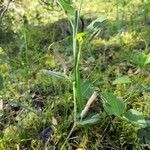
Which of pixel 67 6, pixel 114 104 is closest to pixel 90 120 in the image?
pixel 114 104

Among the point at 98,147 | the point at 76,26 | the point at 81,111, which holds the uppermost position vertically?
the point at 76,26

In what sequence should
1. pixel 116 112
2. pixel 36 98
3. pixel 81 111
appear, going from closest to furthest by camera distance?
pixel 116 112, pixel 81 111, pixel 36 98

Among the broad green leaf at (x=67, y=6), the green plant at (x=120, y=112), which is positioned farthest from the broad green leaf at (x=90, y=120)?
the broad green leaf at (x=67, y=6)

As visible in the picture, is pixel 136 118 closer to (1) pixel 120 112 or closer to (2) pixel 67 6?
(1) pixel 120 112

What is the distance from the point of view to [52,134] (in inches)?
79.4

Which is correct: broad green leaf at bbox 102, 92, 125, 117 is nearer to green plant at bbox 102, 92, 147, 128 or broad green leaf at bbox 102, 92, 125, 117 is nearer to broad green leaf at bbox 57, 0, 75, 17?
green plant at bbox 102, 92, 147, 128

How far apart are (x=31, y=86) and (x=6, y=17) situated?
2.91 feet

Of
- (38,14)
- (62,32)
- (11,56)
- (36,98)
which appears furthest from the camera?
(38,14)

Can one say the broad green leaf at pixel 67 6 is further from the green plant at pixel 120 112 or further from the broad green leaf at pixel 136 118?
the broad green leaf at pixel 136 118

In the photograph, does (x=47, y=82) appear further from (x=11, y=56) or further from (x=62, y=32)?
(x=62, y=32)

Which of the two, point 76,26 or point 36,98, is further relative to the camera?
point 36,98

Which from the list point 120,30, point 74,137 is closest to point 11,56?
point 120,30

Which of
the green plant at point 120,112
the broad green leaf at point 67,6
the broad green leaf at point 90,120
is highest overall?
the broad green leaf at point 67,6

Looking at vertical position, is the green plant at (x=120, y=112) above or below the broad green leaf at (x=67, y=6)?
below
